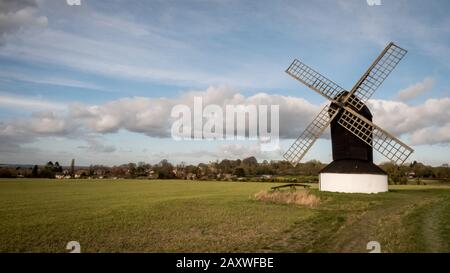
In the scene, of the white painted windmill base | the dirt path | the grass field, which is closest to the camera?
the dirt path

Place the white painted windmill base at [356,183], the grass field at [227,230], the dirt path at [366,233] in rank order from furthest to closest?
the white painted windmill base at [356,183], the grass field at [227,230], the dirt path at [366,233]

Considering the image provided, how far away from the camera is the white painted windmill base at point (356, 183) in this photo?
108ft

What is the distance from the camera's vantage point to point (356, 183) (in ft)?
108

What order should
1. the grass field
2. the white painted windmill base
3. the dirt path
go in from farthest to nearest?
the white painted windmill base < the grass field < the dirt path

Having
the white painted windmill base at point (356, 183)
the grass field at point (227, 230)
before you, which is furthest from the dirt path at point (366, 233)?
the white painted windmill base at point (356, 183)

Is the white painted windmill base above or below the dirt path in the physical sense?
above

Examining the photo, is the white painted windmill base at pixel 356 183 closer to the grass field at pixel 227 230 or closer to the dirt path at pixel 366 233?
the grass field at pixel 227 230

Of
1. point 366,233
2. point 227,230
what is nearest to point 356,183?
point 366,233

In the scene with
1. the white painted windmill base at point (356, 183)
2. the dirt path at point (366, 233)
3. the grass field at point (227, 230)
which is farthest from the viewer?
the white painted windmill base at point (356, 183)

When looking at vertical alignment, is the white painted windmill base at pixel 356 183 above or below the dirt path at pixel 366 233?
above

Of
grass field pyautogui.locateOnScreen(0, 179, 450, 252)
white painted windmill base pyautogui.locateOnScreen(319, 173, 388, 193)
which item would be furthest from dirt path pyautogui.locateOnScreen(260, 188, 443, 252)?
white painted windmill base pyautogui.locateOnScreen(319, 173, 388, 193)

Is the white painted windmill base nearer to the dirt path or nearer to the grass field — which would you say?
the grass field

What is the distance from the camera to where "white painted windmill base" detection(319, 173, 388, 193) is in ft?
108

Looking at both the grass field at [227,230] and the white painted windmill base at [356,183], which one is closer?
the grass field at [227,230]
